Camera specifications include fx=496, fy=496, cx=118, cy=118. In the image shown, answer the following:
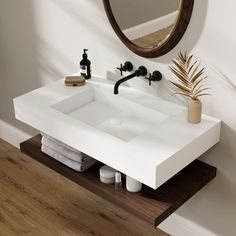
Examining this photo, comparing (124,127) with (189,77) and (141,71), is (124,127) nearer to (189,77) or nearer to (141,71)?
(141,71)

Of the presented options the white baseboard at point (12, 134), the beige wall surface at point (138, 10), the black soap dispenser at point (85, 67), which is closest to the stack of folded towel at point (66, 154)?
the black soap dispenser at point (85, 67)

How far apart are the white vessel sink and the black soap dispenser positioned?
6cm

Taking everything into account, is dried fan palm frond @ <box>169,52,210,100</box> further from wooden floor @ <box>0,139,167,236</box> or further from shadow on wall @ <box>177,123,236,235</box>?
wooden floor @ <box>0,139,167,236</box>

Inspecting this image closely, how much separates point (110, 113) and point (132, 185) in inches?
19.5

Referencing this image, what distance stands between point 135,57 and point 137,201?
791mm

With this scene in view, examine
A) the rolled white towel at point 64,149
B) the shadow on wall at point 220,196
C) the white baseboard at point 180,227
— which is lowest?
the white baseboard at point 180,227

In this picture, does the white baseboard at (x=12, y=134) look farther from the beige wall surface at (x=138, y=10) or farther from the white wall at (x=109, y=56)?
the beige wall surface at (x=138, y=10)

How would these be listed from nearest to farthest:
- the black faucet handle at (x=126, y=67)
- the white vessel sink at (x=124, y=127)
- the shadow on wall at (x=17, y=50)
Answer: the white vessel sink at (x=124, y=127) → the black faucet handle at (x=126, y=67) → the shadow on wall at (x=17, y=50)

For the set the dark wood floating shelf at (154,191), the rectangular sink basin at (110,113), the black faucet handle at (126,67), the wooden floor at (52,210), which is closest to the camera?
the dark wood floating shelf at (154,191)

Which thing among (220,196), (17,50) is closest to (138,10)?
(220,196)

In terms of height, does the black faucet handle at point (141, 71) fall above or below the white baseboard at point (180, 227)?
above

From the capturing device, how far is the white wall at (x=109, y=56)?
2.29 metres

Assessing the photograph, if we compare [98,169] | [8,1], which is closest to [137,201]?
[98,169]

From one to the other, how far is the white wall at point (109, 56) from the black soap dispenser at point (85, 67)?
0.23 feet
